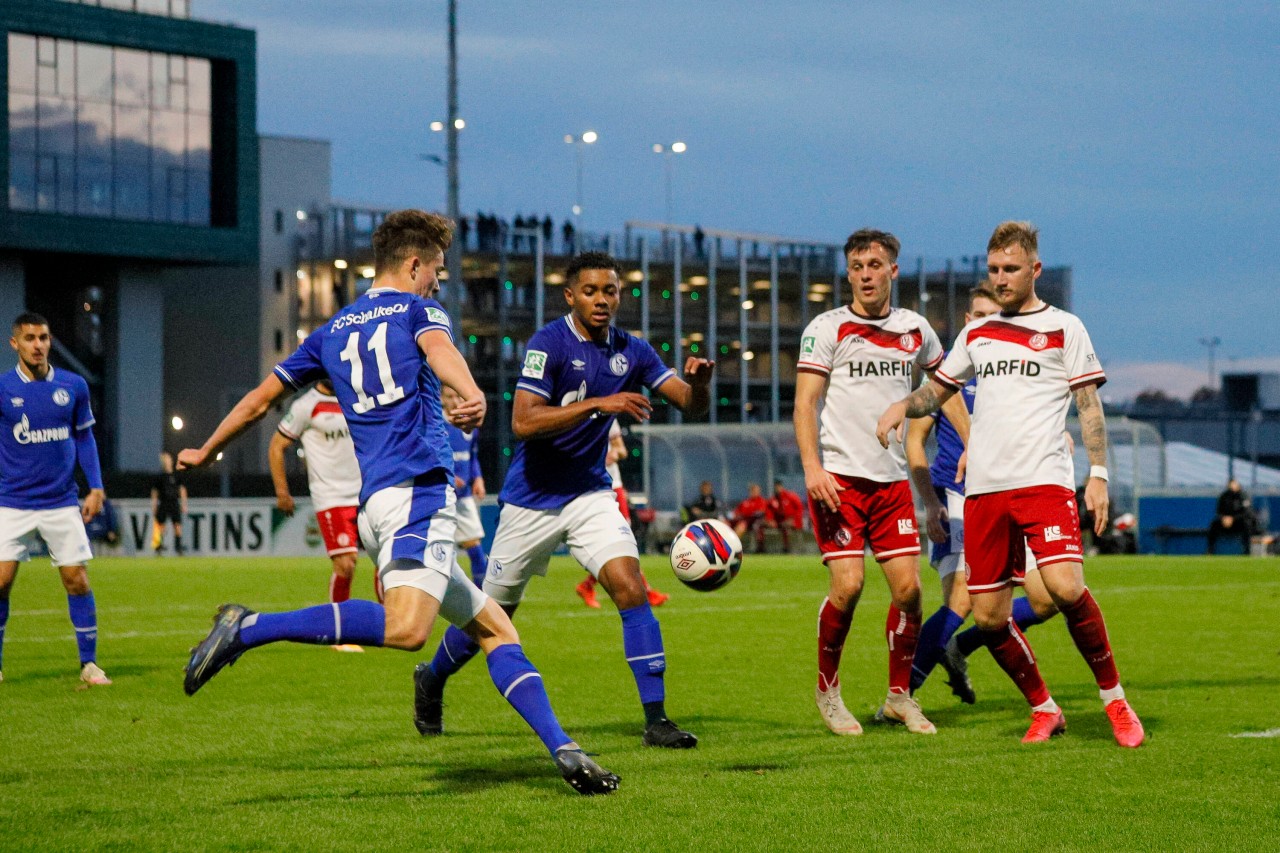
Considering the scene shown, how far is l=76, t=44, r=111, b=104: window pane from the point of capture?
5441 centimetres

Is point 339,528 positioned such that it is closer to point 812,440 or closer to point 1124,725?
point 812,440

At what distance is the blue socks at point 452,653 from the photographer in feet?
25.3

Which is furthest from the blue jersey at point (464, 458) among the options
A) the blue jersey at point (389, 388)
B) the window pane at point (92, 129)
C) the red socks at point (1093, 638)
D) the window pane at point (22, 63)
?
the window pane at point (22, 63)

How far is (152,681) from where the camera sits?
1037 centimetres

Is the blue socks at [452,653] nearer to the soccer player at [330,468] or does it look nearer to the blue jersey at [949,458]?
the blue jersey at [949,458]

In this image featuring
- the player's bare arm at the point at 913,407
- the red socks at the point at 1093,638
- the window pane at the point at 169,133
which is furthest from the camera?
the window pane at the point at 169,133

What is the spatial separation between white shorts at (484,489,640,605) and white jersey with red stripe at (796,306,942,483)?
111 cm

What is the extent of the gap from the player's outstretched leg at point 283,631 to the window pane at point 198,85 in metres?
53.9

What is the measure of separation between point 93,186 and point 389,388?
52567mm

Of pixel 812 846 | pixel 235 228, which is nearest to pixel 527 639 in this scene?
pixel 812 846

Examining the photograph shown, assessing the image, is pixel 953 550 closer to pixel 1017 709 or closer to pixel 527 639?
pixel 1017 709

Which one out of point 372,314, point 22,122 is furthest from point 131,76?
point 372,314

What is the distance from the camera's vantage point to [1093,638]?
24.2 feet

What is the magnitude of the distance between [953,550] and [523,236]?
5975 cm
